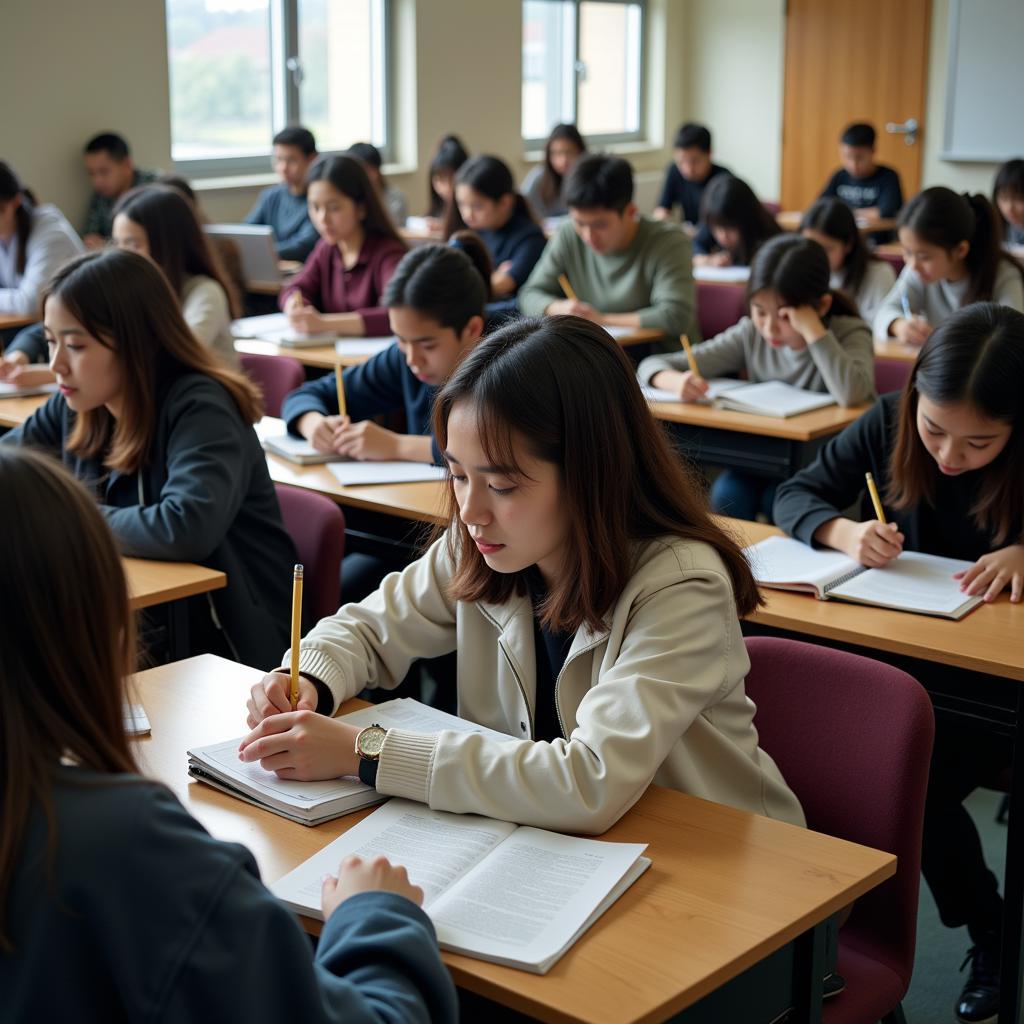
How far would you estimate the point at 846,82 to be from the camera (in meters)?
9.25

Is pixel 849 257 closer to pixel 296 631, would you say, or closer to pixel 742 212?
pixel 742 212

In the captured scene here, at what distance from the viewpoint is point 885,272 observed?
4.64m

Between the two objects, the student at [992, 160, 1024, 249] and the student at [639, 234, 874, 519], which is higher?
the student at [992, 160, 1024, 249]

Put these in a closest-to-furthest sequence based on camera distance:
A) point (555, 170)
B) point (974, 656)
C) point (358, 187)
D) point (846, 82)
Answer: point (974, 656) < point (358, 187) < point (555, 170) < point (846, 82)

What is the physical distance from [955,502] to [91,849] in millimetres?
1841

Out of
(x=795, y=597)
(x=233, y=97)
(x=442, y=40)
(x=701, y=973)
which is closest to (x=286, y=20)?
(x=233, y=97)

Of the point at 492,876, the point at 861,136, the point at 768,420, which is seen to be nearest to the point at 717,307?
the point at 768,420

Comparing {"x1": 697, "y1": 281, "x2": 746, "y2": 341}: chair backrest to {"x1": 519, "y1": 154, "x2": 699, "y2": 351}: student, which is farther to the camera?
{"x1": 697, "y1": 281, "x2": 746, "y2": 341}: chair backrest

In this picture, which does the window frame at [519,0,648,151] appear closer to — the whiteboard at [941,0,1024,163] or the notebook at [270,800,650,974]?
the whiteboard at [941,0,1024,163]

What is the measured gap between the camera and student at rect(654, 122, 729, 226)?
8.11 metres

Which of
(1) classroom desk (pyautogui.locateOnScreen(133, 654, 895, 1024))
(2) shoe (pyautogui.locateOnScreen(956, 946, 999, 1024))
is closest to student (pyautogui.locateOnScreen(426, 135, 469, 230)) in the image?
(2) shoe (pyautogui.locateOnScreen(956, 946, 999, 1024))

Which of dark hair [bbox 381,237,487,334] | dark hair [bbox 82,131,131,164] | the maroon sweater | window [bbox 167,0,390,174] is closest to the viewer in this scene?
dark hair [bbox 381,237,487,334]

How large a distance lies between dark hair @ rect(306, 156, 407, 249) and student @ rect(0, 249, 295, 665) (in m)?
2.17

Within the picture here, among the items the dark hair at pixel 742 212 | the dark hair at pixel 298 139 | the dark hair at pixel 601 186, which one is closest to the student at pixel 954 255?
the dark hair at pixel 601 186
